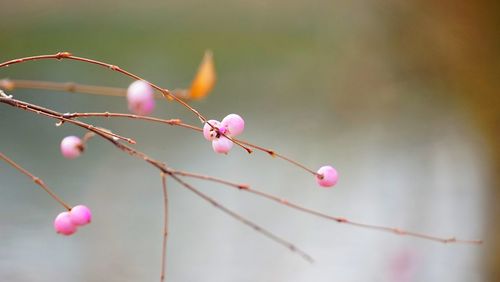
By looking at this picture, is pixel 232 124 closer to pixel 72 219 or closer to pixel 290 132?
pixel 72 219

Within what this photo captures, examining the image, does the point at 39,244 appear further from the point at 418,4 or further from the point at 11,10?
the point at 418,4

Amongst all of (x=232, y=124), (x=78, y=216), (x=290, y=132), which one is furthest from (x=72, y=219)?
(x=290, y=132)

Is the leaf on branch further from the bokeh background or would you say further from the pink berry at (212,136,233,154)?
the bokeh background

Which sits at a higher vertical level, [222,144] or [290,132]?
[290,132]

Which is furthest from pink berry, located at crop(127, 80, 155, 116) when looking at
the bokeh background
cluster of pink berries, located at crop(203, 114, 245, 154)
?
the bokeh background

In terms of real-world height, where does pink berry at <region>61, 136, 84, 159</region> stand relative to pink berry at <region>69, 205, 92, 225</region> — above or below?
above

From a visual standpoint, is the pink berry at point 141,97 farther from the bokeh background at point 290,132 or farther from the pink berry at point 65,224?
the bokeh background at point 290,132

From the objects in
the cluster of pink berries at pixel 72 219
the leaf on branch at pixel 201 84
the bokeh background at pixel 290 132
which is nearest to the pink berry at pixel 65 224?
the cluster of pink berries at pixel 72 219

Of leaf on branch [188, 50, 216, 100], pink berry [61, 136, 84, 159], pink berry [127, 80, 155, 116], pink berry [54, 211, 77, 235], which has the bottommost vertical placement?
pink berry [54, 211, 77, 235]
